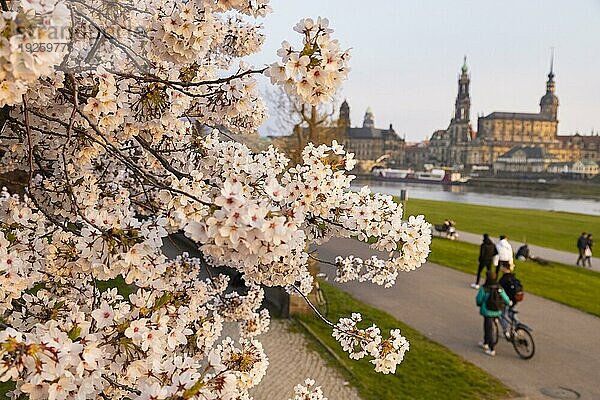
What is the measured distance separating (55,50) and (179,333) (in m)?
1.34

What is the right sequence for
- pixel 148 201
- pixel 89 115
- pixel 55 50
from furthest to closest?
→ pixel 148 201 < pixel 89 115 < pixel 55 50

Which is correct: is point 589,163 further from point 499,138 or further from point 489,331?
point 489,331

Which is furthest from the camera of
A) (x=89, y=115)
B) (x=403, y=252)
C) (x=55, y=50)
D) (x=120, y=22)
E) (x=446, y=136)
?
(x=446, y=136)

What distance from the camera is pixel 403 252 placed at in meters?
3.46

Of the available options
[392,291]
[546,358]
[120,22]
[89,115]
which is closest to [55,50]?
[89,115]

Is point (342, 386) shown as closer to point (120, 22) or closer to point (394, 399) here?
point (394, 399)

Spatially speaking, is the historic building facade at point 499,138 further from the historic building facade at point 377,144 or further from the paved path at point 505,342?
the paved path at point 505,342

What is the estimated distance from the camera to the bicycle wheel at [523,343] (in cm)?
989

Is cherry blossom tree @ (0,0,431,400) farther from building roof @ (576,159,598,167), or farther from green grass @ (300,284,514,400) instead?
building roof @ (576,159,598,167)

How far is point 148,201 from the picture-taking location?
390cm

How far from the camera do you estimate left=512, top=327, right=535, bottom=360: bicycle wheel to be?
9891 mm

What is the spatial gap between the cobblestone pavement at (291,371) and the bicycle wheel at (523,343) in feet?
11.1

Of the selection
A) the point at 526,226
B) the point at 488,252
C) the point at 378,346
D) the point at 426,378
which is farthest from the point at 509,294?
the point at 526,226

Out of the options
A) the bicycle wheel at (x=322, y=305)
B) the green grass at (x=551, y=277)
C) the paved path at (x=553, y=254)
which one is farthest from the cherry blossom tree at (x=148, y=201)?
the paved path at (x=553, y=254)
